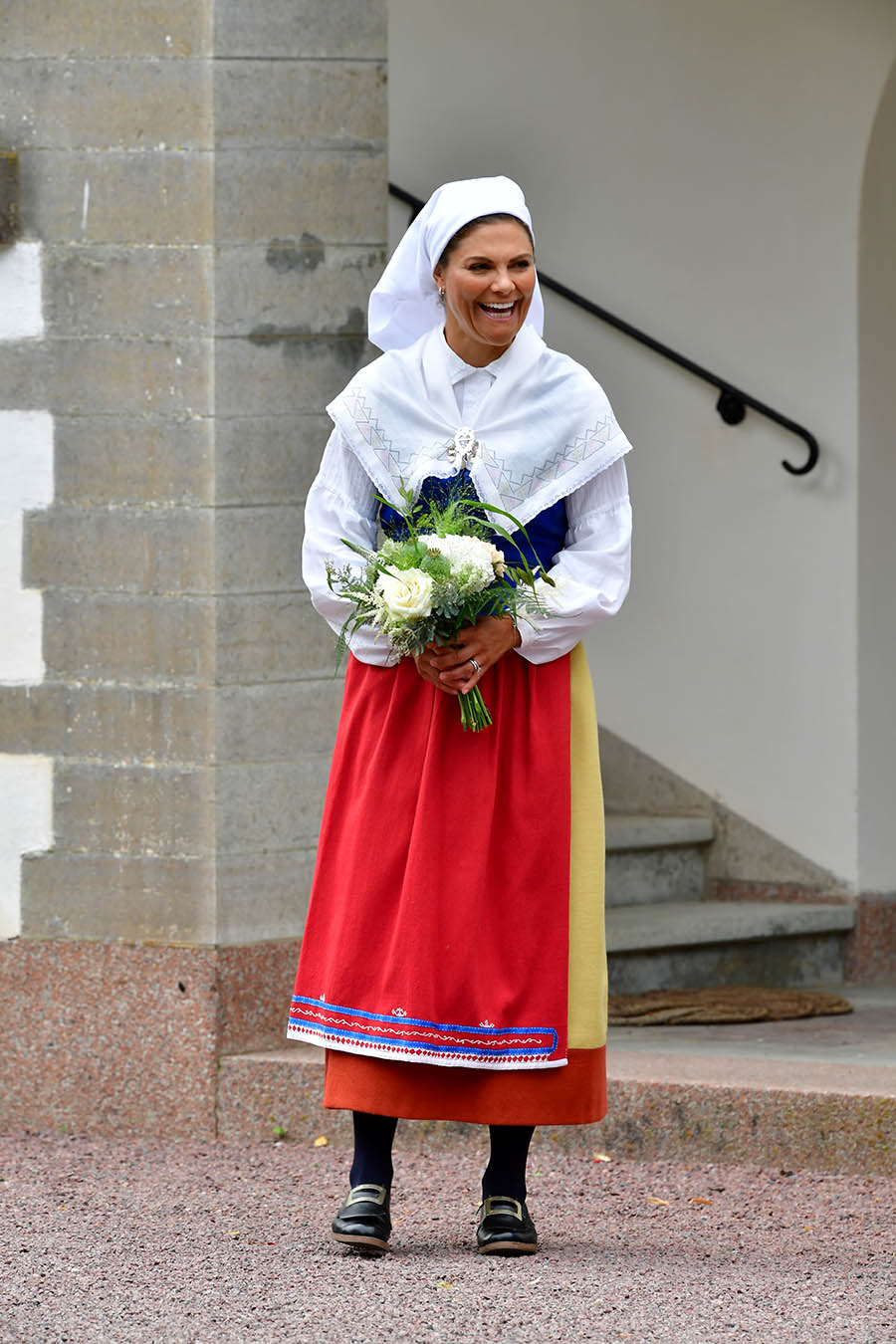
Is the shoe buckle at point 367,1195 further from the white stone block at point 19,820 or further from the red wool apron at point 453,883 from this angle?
the white stone block at point 19,820

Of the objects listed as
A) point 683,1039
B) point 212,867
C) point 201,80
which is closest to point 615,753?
point 683,1039

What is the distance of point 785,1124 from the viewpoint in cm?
454

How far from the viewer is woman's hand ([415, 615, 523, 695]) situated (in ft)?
11.9

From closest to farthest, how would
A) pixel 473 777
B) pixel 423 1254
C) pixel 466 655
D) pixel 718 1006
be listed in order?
1. pixel 466 655
2. pixel 473 777
3. pixel 423 1254
4. pixel 718 1006

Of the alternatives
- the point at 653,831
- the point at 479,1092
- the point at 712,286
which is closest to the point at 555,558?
the point at 479,1092

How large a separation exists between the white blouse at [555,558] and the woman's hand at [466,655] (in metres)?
0.06

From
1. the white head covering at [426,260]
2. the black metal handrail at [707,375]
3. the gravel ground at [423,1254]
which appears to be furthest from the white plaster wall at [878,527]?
the white head covering at [426,260]

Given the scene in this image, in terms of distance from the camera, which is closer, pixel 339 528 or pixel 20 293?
pixel 339 528

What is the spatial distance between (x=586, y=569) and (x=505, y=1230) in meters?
1.12

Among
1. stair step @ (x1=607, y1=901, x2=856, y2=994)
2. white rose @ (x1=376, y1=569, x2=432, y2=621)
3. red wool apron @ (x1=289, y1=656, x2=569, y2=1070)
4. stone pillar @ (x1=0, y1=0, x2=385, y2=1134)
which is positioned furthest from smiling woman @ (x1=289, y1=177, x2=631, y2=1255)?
stair step @ (x1=607, y1=901, x2=856, y2=994)

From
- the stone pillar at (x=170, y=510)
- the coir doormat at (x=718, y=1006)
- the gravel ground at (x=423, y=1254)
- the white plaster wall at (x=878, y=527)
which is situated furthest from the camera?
the white plaster wall at (x=878, y=527)

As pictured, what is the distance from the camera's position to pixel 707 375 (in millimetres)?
6453

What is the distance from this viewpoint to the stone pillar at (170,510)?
4.87 m

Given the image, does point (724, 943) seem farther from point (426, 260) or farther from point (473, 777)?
point (426, 260)
